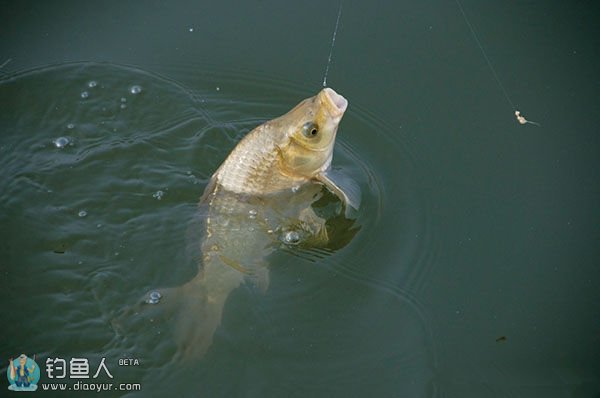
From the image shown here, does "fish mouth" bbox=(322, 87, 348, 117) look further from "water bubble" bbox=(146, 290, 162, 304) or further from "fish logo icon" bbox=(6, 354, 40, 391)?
"fish logo icon" bbox=(6, 354, 40, 391)

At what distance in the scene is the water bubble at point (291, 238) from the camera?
412cm

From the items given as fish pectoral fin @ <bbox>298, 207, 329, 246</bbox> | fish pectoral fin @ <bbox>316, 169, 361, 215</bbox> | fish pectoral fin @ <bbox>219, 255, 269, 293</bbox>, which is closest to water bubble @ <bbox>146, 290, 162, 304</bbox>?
fish pectoral fin @ <bbox>219, 255, 269, 293</bbox>

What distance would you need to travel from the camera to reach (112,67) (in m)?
5.20

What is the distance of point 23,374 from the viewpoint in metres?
3.44

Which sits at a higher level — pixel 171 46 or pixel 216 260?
pixel 171 46

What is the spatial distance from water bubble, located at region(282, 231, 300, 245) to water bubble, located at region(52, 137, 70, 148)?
176cm

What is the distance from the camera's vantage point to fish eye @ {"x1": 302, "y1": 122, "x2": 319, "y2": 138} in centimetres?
385

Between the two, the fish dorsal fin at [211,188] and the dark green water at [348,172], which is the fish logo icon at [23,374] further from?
the fish dorsal fin at [211,188]

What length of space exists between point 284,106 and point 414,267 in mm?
1738

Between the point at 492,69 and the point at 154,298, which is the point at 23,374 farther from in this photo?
the point at 492,69

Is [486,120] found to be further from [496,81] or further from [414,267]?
[414,267]

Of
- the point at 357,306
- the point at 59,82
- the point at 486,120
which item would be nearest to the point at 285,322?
the point at 357,306

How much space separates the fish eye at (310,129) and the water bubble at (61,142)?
185 centimetres

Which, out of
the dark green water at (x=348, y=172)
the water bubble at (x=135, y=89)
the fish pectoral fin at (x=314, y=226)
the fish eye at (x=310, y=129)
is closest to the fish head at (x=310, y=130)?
the fish eye at (x=310, y=129)
